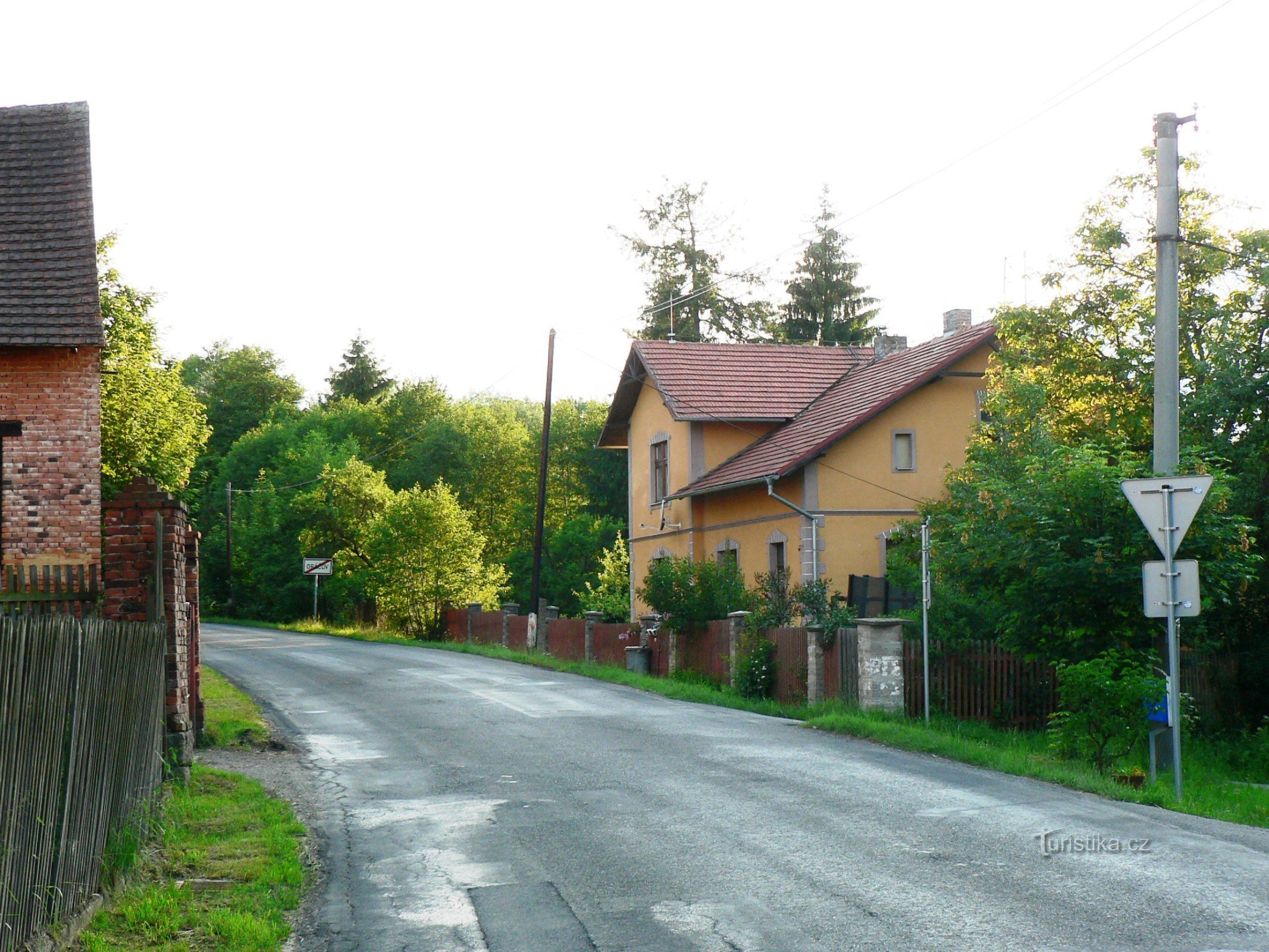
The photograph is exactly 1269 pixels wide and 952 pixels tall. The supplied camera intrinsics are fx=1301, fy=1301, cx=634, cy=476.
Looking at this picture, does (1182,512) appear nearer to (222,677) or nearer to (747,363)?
(222,677)

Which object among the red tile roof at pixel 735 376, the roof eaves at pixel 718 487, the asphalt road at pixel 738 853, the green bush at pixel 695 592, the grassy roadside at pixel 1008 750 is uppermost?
the red tile roof at pixel 735 376

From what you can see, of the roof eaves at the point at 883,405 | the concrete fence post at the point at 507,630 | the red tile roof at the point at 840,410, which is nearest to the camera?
the roof eaves at the point at 883,405

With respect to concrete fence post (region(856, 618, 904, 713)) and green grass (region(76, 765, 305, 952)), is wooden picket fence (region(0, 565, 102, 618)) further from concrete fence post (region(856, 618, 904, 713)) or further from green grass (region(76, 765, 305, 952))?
concrete fence post (region(856, 618, 904, 713))

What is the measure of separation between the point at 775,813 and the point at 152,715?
4.61m

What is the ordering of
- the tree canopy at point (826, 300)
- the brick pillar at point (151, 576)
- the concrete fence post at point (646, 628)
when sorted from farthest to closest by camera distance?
1. the tree canopy at point (826, 300)
2. the concrete fence post at point (646, 628)
3. the brick pillar at point (151, 576)

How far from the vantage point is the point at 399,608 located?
140 feet

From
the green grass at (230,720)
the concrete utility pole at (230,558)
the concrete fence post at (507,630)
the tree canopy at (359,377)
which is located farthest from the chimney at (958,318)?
the tree canopy at (359,377)

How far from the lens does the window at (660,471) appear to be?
34.6 metres

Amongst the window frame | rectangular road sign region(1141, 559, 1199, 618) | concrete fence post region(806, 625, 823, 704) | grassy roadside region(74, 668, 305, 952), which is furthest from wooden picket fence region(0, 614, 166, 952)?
the window frame

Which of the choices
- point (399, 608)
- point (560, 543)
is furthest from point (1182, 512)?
point (560, 543)

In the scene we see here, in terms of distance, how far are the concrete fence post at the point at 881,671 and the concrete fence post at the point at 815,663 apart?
1702 millimetres

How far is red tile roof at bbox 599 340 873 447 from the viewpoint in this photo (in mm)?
32750

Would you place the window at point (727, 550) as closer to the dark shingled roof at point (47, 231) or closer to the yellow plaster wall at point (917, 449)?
the yellow plaster wall at point (917, 449)

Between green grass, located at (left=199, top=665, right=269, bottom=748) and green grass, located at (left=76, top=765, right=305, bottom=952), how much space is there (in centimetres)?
348
